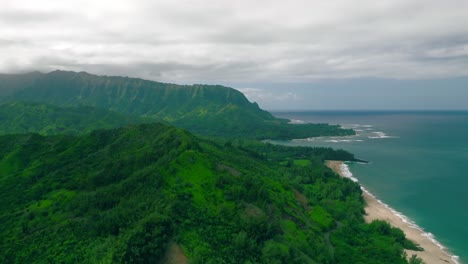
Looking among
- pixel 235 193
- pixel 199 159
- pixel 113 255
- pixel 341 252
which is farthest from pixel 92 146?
pixel 341 252

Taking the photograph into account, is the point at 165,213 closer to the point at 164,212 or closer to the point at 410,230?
the point at 164,212

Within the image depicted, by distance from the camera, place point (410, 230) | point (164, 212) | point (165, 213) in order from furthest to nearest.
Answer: point (410, 230), point (164, 212), point (165, 213)

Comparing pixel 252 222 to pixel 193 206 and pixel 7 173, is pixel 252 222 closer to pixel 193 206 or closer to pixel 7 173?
pixel 193 206

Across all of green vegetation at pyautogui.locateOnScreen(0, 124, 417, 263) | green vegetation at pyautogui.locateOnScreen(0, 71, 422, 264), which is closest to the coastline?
green vegetation at pyautogui.locateOnScreen(0, 71, 422, 264)

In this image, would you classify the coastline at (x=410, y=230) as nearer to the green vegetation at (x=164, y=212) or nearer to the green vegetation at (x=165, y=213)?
the green vegetation at (x=165, y=213)

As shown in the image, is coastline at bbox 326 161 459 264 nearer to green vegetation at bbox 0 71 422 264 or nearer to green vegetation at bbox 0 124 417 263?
green vegetation at bbox 0 71 422 264

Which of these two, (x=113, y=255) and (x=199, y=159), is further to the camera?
(x=199, y=159)

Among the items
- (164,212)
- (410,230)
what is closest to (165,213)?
(164,212)
